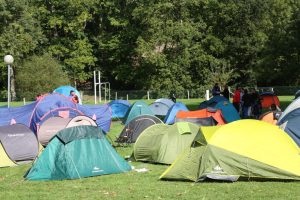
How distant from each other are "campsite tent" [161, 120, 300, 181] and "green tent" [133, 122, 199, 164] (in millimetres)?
1989

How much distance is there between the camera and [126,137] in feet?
53.7

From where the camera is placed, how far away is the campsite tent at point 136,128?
16.3 metres

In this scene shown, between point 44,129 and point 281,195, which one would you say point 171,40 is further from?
point 281,195

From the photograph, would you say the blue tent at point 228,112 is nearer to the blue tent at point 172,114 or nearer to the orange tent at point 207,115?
the orange tent at point 207,115

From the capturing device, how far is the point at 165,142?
12.9 m

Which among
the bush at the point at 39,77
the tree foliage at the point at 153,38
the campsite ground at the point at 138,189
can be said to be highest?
the tree foliage at the point at 153,38

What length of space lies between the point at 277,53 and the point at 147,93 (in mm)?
19653

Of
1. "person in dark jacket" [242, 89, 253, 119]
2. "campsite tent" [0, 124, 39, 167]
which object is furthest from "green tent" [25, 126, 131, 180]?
"person in dark jacket" [242, 89, 253, 119]

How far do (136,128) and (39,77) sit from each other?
3881 centimetres

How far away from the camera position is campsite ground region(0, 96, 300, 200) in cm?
921

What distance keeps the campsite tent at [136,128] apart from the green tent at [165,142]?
2.75m

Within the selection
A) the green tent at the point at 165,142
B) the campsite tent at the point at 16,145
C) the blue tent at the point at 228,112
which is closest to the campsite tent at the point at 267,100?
the blue tent at the point at 228,112

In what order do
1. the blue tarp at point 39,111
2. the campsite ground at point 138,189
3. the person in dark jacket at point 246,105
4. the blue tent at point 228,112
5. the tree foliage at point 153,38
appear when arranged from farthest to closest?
1. the tree foliage at point 153,38
2. the person in dark jacket at point 246,105
3. the blue tent at point 228,112
4. the blue tarp at point 39,111
5. the campsite ground at point 138,189

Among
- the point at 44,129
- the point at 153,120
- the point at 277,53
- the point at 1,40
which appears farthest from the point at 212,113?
the point at 1,40
